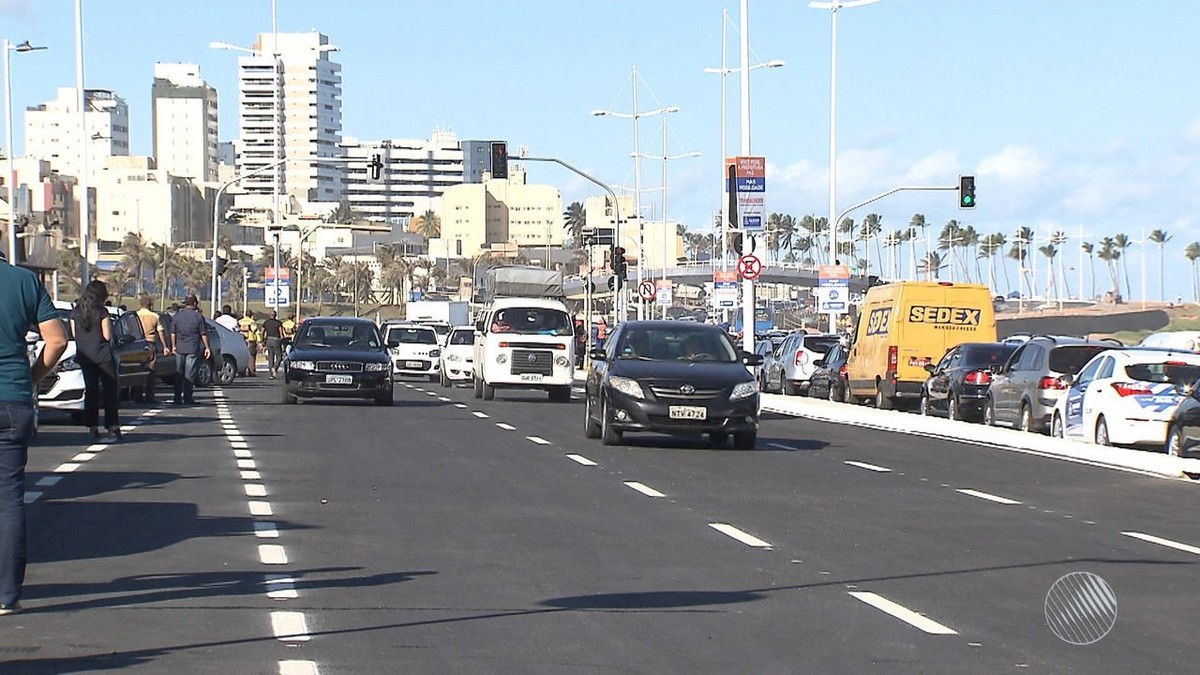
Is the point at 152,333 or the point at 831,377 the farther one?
the point at 831,377

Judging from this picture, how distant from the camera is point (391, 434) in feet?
85.6

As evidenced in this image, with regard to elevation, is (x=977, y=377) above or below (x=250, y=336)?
below

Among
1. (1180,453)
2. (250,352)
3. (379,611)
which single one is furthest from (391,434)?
(250,352)

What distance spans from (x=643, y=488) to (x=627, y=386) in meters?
5.95

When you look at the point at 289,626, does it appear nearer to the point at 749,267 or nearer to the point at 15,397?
the point at 15,397

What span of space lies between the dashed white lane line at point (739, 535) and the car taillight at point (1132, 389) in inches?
489

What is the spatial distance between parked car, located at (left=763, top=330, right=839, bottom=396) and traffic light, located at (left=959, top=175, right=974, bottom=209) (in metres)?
8.14

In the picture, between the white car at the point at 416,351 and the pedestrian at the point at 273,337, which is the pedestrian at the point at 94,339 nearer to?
the pedestrian at the point at 273,337

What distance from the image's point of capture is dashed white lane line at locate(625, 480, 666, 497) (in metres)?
17.5

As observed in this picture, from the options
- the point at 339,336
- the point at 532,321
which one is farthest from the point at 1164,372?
the point at 532,321

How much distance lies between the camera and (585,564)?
40.3 feet

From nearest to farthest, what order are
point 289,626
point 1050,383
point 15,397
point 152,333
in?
point 289,626, point 15,397, point 1050,383, point 152,333

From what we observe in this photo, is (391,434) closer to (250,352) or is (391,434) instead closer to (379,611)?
(379,611)

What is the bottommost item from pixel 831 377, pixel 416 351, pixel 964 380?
pixel 831 377
